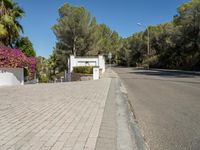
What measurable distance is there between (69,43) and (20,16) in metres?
31.2

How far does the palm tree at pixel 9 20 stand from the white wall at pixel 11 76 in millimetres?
3371

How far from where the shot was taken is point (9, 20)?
26266 mm

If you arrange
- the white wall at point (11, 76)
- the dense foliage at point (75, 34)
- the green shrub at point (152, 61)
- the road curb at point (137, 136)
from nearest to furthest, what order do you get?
1. the road curb at point (137, 136)
2. the white wall at point (11, 76)
3. the dense foliage at point (75, 34)
4. the green shrub at point (152, 61)

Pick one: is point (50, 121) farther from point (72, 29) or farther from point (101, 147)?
point (72, 29)

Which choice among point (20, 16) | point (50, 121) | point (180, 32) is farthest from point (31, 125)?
point (180, 32)

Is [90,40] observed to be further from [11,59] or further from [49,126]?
[49,126]

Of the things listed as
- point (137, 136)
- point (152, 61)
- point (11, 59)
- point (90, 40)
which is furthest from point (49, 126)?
point (152, 61)

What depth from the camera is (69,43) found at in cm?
6141

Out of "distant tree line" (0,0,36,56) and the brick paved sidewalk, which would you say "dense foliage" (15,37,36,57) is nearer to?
"distant tree line" (0,0,36,56)

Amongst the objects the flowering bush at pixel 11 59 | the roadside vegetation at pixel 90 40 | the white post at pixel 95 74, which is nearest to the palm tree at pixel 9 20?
the roadside vegetation at pixel 90 40

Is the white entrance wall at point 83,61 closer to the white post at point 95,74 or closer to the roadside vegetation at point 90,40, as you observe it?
the roadside vegetation at point 90,40

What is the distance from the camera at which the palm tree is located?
85.9ft

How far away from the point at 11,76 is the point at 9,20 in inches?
220

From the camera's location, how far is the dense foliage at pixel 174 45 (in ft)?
145
